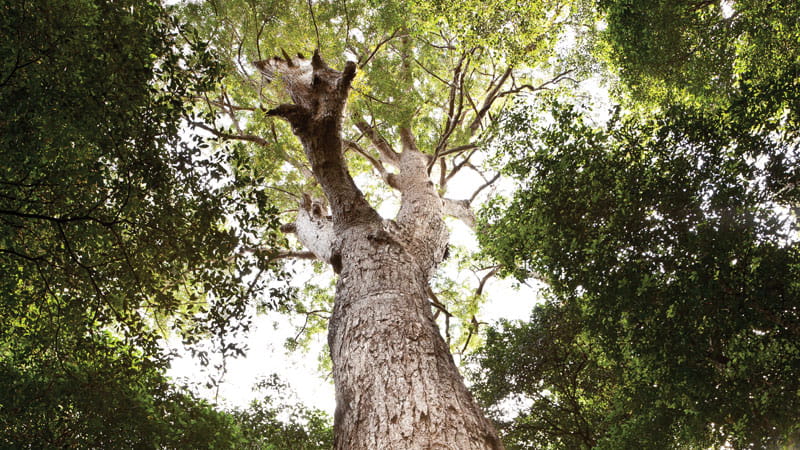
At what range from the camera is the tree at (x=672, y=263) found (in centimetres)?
375

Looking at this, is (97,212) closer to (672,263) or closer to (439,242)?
(439,242)

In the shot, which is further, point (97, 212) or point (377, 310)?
point (97, 212)

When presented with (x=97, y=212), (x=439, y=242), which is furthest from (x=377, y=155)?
(x=97, y=212)

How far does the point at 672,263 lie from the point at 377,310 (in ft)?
9.87

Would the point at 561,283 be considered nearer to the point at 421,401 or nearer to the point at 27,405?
the point at 421,401

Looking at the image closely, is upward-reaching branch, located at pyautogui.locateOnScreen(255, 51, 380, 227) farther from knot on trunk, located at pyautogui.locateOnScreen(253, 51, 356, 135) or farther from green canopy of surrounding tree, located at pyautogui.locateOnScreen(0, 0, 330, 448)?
green canopy of surrounding tree, located at pyautogui.locateOnScreen(0, 0, 330, 448)

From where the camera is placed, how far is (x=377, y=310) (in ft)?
11.5

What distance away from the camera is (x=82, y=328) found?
14.5 ft

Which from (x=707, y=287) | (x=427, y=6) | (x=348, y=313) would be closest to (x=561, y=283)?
(x=707, y=287)

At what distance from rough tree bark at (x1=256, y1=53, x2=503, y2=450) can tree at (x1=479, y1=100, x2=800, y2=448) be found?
1.88m

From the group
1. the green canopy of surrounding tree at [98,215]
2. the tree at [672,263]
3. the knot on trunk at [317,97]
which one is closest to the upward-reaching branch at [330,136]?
the knot on trunk at [317,97]

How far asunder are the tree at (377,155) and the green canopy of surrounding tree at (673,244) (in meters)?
1.83

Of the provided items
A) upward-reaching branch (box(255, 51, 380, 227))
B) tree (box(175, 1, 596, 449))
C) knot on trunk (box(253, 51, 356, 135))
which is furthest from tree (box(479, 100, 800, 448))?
knot on trunk (box(253, 51, 356, 135))

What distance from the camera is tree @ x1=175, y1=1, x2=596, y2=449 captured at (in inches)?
104
